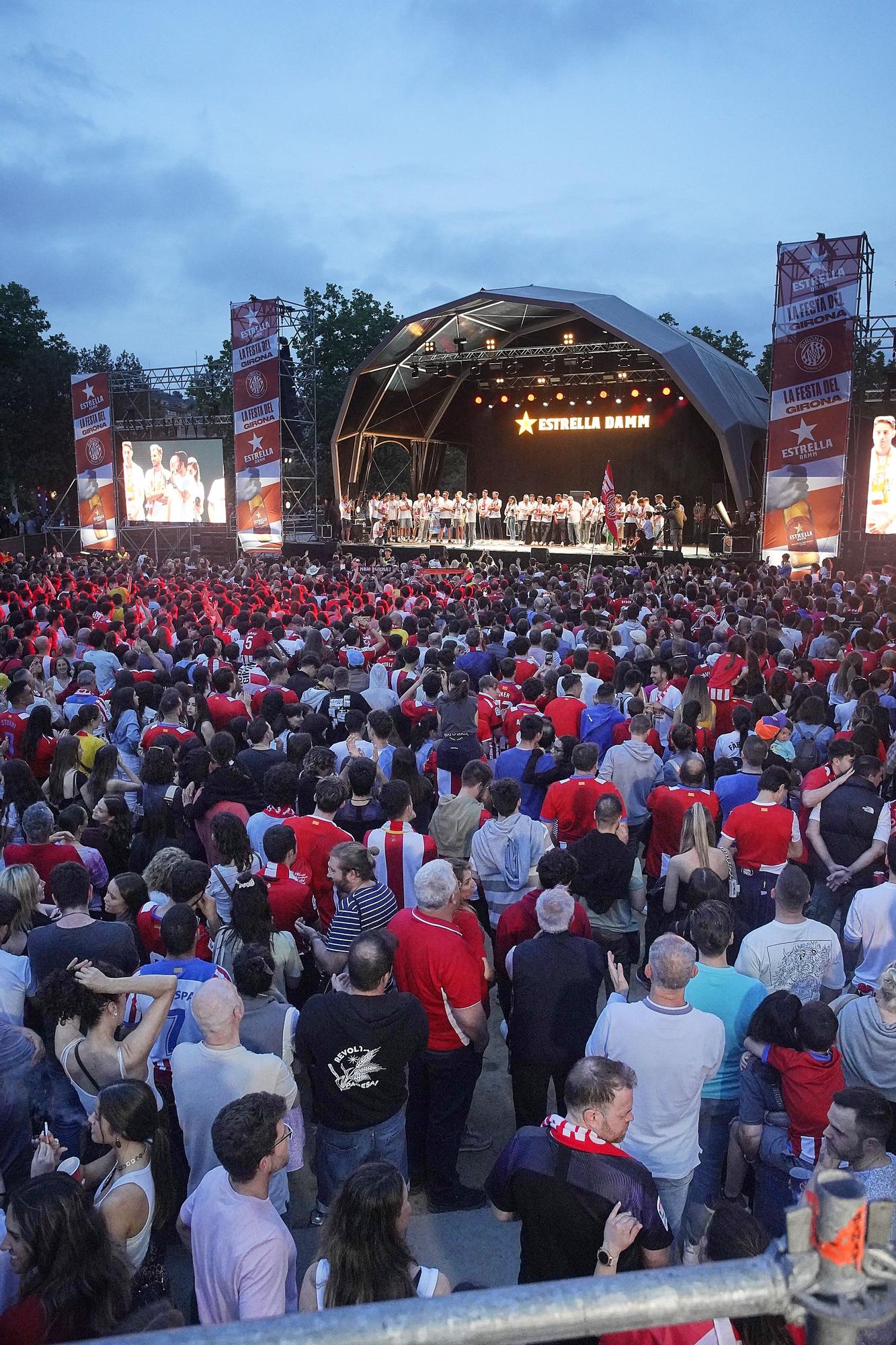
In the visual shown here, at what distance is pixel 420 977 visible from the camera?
3.72 m

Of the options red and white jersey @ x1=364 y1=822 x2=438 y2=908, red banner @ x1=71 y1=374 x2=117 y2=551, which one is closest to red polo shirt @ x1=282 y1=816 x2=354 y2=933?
red and white jersey @ x1=364 y1=822 x2=438 y2=908

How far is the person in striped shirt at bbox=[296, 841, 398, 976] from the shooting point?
4.02 m

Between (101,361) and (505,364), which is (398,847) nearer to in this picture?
(505,364)

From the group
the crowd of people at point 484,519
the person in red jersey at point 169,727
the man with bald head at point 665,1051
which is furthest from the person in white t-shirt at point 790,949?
the crowd of people at point 484,519

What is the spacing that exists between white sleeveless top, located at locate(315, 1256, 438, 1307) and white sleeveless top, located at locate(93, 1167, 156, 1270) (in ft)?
2.27

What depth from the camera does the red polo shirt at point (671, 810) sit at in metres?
5.12

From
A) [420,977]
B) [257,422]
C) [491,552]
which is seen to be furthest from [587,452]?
[420,977]

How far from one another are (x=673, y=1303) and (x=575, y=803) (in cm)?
432

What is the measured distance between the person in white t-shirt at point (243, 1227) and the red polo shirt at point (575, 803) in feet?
9.93

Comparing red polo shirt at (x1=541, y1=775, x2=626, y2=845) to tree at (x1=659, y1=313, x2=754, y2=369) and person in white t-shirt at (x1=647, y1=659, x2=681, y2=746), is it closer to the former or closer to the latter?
person in white t-shirt at (x1=647, y1=659, x2=681, y2=746)

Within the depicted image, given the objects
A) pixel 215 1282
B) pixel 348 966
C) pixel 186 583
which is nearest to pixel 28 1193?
pixel 215 1282

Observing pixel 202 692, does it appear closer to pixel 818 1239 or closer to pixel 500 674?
pixel 500 674

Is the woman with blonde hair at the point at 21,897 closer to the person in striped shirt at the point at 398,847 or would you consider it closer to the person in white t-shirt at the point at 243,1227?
the person in striped shirt at the point at 398,847

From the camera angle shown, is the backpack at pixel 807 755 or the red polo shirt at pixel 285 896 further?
the backpack at pixel 807 755
